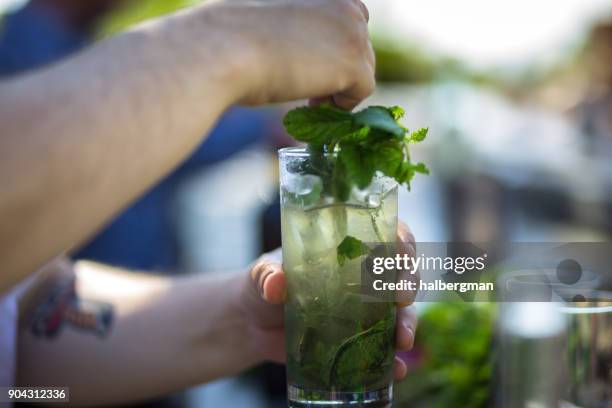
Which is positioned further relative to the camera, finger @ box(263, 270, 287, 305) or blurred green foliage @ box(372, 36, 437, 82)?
blurred green foliage @ box(372, 36, 437, 82)

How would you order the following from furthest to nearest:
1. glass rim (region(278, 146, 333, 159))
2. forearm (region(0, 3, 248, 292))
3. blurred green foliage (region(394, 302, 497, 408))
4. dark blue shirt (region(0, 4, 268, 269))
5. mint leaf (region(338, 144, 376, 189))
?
dark blue shirt (region(0, 4, 268, 269))
blurred green foliage (region(394, 302, 497, 408))
glass rim (region(278, 146, 333, 159))
mint leaf (region(338, 144, 376, 189))
forearm (region(0, 3, 248, 292))

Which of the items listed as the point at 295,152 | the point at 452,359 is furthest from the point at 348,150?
Result: the point at 452,359

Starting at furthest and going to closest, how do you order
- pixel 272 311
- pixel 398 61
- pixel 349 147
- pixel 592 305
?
1. pixel 398 61
2. pixel 272 311
3. pixel 592 305
4. pixel 349 147

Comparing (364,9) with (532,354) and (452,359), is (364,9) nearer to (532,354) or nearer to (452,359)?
(532,354)

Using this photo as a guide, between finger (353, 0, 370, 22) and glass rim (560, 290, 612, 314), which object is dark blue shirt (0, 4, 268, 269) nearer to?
finger (353, 0, 370, 22)

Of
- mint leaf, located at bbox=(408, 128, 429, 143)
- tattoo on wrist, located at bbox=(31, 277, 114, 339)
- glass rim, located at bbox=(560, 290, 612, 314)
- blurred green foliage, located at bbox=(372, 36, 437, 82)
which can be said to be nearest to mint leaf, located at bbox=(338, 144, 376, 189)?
mint leaf, located at bbox=(408, 128, 429, 143)

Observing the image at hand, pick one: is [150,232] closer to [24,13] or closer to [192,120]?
[24,13]
